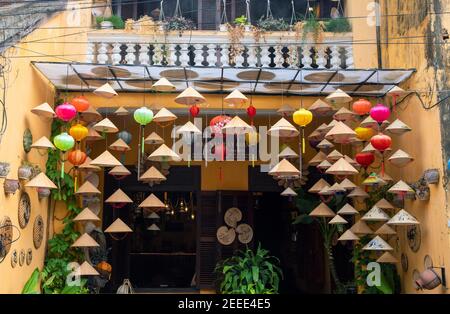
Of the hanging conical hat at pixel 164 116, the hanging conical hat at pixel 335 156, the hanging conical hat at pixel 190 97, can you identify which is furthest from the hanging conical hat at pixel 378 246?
the hanging conical hat at pixel 164 116

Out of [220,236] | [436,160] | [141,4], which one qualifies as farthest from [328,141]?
[141,4]

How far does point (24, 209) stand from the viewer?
7.59 meters

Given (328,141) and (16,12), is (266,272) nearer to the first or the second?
(328,141)

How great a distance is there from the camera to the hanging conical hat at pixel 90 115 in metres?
8.40

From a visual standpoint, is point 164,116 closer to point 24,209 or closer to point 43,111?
point 43,111

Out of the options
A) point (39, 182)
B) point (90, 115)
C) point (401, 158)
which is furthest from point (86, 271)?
point (401, 158)

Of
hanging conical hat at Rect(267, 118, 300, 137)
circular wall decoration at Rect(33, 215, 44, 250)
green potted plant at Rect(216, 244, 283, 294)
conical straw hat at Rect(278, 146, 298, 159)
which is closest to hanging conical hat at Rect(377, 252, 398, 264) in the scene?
green potted plant at Rect(216, 244, 283, 294)

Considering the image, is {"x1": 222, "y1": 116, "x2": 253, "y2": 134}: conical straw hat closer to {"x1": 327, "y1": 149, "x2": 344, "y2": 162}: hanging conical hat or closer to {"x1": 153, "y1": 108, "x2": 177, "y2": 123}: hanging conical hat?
{"x1": 153, "y1": 108, "x2": 177, "y2": 123}: hanging conical hat

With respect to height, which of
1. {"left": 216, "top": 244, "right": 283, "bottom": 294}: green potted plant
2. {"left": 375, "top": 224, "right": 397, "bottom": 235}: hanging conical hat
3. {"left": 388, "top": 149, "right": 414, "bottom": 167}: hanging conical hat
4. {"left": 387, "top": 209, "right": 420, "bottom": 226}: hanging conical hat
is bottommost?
{"left": 216, "top": 244, "right": 283, "bottom": 294}: green potted plant

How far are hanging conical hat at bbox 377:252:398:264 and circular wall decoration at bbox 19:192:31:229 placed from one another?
5129mm

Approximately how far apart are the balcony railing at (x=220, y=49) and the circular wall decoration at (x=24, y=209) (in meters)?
2.65

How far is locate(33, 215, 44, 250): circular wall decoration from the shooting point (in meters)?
8.08

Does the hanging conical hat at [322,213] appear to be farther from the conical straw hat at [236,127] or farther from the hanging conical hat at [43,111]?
the hanging conical hat at [43,111]

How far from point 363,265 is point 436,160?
232 cm
